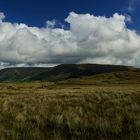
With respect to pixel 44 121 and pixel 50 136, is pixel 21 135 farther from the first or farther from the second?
pixel 44 121

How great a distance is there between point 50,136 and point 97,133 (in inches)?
57.0

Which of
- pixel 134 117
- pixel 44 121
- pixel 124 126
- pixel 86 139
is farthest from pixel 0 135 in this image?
pixel 134 117

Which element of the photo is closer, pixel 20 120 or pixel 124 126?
pixel 124 126

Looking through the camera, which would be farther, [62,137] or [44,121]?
[44,121]

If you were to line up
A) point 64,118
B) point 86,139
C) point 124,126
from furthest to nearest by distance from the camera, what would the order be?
point 64,118 → point 124,126 → point 86,139

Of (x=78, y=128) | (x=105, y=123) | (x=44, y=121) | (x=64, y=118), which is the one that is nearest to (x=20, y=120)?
(x=44, y=121)

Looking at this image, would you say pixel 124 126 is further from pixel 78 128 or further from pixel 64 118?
pixel 64 118

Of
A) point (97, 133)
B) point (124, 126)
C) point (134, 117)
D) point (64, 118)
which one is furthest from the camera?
point (64, 118)

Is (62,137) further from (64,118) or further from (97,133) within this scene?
(64,118)

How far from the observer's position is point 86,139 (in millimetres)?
8828

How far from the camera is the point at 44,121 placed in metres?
11.9

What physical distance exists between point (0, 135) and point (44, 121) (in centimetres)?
320

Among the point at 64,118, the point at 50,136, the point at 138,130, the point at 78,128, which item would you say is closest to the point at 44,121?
the point at 64,118

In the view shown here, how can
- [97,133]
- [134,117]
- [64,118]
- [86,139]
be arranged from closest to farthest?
[86,139] → [97,133] → [134,117] → [64,118]
